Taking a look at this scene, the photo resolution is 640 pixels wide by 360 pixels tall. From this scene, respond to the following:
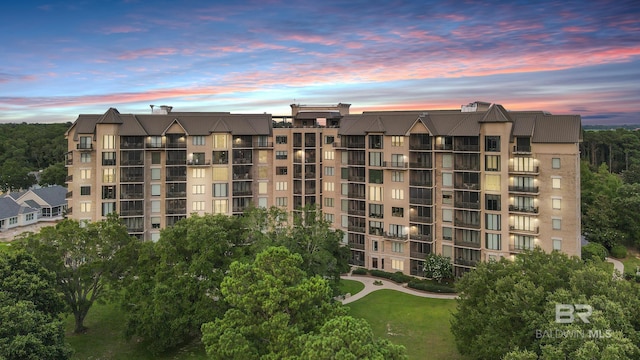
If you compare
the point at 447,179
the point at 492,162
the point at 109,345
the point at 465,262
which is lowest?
the point at 109,345

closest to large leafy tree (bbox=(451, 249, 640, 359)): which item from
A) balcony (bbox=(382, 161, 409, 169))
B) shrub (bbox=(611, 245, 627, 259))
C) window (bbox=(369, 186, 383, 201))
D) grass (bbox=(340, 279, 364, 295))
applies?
grass (bbox=(340, 279, 364, 295))

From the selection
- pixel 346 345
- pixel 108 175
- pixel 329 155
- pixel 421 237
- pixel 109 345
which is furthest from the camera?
pixel 329 155

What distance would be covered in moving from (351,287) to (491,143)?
28.2 m

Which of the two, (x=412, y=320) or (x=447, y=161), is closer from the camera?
(x=412, y=320)

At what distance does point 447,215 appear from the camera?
70062mm

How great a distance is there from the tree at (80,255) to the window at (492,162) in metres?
46.8

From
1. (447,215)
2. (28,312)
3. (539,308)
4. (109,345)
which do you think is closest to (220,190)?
(109,345)

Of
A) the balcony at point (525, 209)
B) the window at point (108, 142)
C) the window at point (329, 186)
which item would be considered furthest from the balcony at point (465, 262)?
the window at point (108, 142)

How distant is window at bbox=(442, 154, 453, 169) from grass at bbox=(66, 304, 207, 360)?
137 ft

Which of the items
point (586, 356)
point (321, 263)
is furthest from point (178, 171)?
point (586, 356)

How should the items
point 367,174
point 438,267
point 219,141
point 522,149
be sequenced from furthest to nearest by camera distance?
point 219,141 → point 367,174 → point 438,267 → point 522,149

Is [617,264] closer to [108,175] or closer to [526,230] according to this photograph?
[526,230]

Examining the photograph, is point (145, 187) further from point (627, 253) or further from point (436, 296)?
point (627, 253)

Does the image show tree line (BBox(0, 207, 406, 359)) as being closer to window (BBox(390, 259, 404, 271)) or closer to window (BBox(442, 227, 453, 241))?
window (BBox(390, 259, 404, 271))
